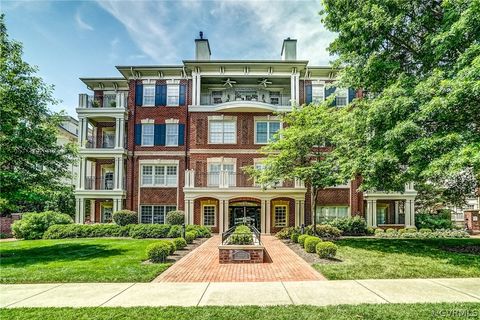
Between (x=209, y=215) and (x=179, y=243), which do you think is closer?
(x=179, y=243)

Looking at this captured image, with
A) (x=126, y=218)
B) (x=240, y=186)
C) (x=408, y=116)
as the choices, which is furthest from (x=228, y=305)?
(x=126, y=218)

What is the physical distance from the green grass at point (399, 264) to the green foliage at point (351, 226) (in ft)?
24.7

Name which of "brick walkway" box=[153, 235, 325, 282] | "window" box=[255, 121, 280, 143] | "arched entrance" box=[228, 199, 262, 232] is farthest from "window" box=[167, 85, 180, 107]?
"brick walkway" box=[153, 235, 325, 282]

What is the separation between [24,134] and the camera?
12.9m

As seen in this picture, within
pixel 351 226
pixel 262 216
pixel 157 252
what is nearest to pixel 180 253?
pixel 157 252

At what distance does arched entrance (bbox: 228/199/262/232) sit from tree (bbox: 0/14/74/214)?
1290 centimetres

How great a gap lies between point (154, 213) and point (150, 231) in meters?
5.33

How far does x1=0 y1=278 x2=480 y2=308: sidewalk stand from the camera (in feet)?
23.2

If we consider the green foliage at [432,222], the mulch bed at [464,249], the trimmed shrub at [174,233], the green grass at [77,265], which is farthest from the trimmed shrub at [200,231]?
the green foliage at [432,222]

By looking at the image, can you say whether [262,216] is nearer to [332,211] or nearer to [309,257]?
[332,211]

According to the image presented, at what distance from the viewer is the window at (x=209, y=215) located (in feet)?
80.7

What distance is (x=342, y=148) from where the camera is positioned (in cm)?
1656

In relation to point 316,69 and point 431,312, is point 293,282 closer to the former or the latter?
point 431,312

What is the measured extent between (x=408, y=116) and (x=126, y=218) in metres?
19.5
